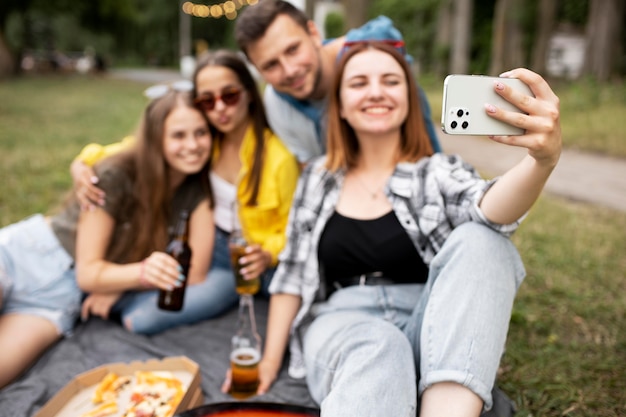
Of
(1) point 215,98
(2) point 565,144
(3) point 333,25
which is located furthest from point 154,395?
(3) point 333,25

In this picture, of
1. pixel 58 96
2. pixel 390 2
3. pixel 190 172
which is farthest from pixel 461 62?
pixel 190 172

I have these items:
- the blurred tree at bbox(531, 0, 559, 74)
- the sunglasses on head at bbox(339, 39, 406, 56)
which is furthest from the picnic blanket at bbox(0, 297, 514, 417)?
the blurred tree at bbox(531, 0, 559, 74)

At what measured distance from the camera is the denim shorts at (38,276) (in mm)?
3010

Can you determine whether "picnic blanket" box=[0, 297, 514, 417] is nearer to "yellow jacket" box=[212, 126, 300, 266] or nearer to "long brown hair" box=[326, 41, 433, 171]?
"yellow jacket" box=[212, 126, 300, 266]

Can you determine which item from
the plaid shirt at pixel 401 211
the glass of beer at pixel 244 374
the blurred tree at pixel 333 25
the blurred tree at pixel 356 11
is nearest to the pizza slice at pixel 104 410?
the glass of beer at pixel 244 374

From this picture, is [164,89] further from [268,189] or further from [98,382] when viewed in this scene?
[98,382]

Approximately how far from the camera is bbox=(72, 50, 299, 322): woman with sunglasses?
3.10 m

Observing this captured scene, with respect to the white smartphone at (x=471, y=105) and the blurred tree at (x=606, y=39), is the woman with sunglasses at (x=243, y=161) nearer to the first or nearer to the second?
the white smartphone at (x=471, y=105)

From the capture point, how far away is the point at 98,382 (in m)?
2.53

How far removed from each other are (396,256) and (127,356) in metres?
1.56

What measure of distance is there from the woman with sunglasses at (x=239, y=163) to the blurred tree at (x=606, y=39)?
1367cm

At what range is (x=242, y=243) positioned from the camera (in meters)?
2.63

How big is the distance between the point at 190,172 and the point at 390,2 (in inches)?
1057

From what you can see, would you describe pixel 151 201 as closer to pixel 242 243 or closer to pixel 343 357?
pixel 242 243
